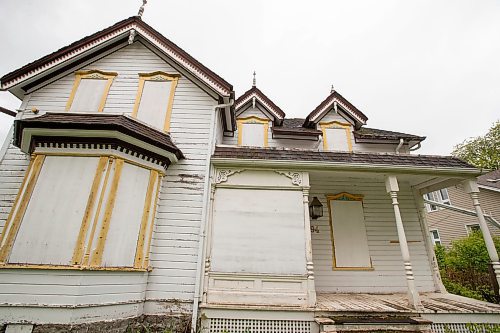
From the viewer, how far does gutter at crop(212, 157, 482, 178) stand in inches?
251

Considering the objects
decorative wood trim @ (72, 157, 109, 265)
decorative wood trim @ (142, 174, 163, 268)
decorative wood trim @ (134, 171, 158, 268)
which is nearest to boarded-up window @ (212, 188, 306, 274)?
decorative wood trim @ (142, 174, 163, 268)

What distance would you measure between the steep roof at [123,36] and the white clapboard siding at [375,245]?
4.48 meters

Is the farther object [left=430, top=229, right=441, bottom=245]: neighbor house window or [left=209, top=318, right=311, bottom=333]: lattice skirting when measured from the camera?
[left=430, top=229, right=441, bottom=245]: neighbor house window

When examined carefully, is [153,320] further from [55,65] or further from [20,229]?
[55,65]

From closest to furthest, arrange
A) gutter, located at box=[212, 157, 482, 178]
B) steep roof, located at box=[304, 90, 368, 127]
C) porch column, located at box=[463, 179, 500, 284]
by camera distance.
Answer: porch column, located at box=[463, 179, 500, 284] < gutter, located at box=[212, 157, 482, 178] < steep roof, located at box=[304, 90, 368, 127]

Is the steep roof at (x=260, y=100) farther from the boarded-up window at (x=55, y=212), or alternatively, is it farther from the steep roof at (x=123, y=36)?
the boarded-up window at (x=55, y=212)

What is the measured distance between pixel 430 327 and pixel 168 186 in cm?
668

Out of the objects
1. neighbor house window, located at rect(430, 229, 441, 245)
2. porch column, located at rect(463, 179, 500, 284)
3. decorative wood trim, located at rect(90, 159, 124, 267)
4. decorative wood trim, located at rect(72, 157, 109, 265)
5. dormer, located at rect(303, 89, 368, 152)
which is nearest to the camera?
decorative wood trim, located at rect(72, 157, 109, 265)

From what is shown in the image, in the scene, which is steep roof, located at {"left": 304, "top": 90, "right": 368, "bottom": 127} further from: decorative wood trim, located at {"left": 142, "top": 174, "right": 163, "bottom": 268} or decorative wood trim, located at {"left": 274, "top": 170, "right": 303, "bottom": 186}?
decorative wood trim, located at {"left": 142, "top": 174, "right": 163, "bottom": 268}

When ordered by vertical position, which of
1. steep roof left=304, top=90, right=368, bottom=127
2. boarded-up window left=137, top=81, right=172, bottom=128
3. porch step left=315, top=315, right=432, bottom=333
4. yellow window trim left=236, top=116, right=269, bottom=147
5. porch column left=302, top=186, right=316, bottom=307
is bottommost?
porch step left=315, top=315, right=432, bottom=333

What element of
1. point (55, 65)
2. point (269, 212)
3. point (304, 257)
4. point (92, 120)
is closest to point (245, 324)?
point (304, 257)

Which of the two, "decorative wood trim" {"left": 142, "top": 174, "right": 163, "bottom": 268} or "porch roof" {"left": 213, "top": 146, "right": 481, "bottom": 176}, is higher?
"porch roof" {"left": 213, "top": 146, "right": 481, "bottom": 176}

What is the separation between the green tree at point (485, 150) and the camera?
88.7 feet

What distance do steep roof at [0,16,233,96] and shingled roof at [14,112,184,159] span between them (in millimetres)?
2399
